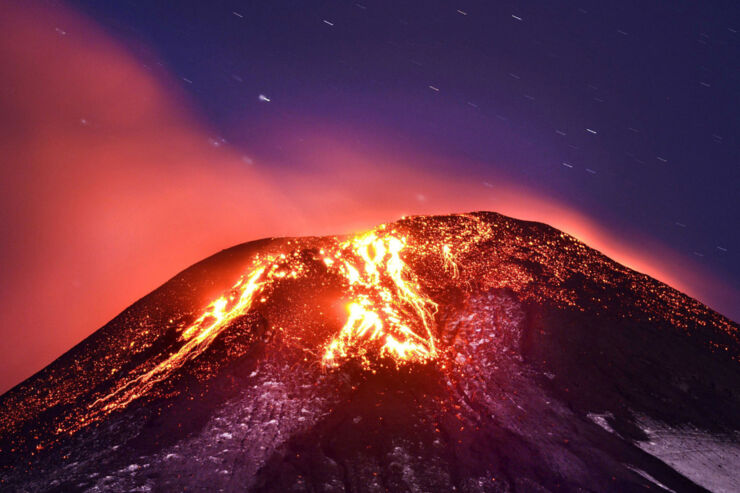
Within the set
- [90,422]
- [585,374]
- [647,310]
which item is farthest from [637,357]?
[90,422]

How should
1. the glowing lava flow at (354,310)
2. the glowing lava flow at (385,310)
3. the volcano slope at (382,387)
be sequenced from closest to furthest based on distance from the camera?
1. the volcano slope at (382,387)
2. the glowing lava flow at (354,310)
3. the glowing lava flow at (385,310)

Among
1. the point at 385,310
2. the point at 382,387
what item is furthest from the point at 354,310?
the point at 382,387

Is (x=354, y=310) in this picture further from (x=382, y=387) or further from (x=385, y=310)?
(x=382, y=387)

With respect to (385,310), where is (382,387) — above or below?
below

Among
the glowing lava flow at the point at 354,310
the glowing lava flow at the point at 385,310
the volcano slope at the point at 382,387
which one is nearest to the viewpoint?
the volcano slope at the point at 382,387

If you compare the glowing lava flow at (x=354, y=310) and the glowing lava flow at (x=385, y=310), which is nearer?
the glowing lava flow at (x=354, y=310)
